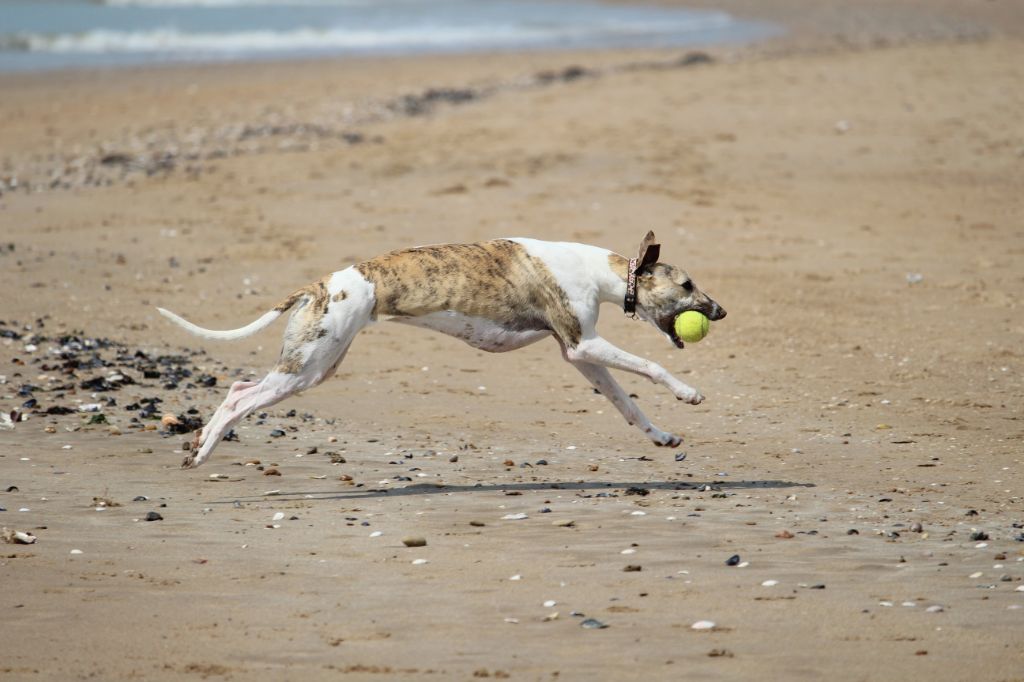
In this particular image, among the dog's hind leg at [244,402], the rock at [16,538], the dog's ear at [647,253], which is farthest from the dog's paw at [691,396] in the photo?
the rock at [16,538]

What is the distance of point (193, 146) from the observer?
65.3ft

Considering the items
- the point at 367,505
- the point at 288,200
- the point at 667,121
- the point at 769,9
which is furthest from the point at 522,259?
the point at 769,9

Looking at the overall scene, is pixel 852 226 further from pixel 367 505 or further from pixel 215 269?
pixel 367 505

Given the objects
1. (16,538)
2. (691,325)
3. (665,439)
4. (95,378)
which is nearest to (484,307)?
(691,325)

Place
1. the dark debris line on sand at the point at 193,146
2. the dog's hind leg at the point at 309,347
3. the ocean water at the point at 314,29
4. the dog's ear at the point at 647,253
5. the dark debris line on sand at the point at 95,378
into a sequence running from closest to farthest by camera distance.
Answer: the dog's hind leg at the point at 309,347 → the dog's ear at the point at 647,253 → the dark debris line on sand at the point at 95,378 → the dark debris line on sand at the point at 193,146 → the ocean water at the point at 314,29

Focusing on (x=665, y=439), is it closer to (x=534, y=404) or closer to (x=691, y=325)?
(x=691, y=325)

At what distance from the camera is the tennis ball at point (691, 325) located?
8797 millimetres

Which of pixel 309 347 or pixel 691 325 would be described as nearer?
pixel 309 347

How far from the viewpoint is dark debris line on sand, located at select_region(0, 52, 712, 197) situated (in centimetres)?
1828

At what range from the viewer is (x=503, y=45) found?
111 ft

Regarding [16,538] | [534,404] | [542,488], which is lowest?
[534,404]

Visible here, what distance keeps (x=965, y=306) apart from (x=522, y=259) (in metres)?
5.48

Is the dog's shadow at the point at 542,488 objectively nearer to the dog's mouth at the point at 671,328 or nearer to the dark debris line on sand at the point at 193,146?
the dog's mouth at the point at 671,328

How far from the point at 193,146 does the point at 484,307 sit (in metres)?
12.3
